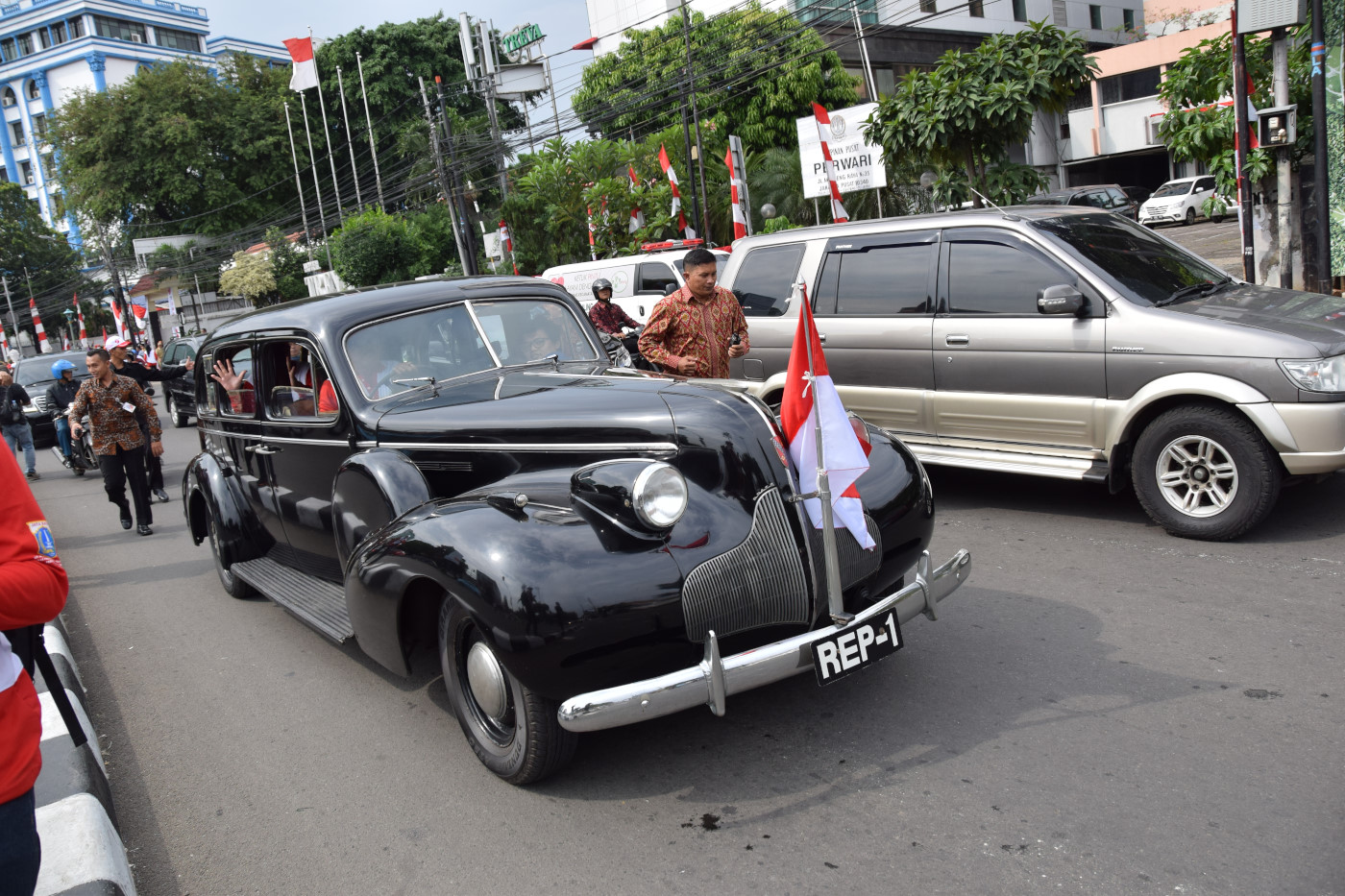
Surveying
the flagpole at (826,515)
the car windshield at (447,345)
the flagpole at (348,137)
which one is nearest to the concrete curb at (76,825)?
the car windshield at (447,345)

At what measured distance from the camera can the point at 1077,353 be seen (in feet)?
19.2

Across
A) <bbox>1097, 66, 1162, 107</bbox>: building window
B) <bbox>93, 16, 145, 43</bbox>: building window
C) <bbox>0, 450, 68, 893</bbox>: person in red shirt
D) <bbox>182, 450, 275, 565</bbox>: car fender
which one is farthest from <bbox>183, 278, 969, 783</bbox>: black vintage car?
<bbox>93, 16, 145, 43</bbox>: building window

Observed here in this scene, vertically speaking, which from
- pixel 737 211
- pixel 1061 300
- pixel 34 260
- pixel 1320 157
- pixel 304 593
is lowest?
pixel 304 593

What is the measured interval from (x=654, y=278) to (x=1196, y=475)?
36.5 ft

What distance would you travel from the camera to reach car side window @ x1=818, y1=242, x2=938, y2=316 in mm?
6621

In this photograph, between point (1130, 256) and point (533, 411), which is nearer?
point (533, 411)

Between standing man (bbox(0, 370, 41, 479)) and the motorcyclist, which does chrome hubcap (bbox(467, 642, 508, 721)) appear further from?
the motorcyclist

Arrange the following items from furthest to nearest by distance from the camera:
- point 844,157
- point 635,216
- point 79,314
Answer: point 79,314, point 635,216, point 844,157

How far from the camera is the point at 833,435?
3453 mm

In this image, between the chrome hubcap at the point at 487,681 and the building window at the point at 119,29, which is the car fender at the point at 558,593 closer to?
the chrome hubcap at the point at 487,681

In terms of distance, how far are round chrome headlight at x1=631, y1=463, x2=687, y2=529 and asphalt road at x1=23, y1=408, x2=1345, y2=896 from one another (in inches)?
39.1

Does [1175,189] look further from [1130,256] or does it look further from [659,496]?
[659,496]

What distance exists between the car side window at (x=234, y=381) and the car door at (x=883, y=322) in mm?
3854

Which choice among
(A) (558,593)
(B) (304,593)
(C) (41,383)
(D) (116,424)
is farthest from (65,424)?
(A) (558,593)
